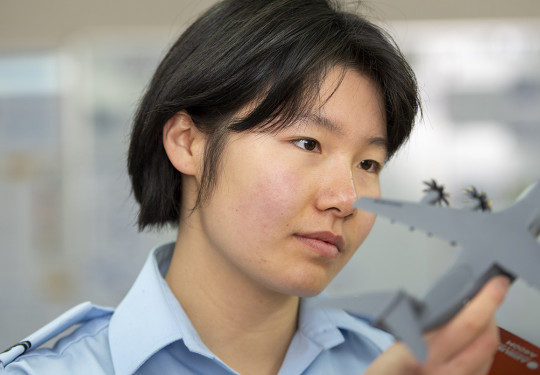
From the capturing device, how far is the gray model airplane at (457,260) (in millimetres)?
421

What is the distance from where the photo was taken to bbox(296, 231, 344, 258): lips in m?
0.66

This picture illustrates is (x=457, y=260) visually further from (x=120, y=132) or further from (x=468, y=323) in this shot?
(x=120, y=132)

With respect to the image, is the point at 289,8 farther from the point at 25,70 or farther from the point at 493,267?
the point at 25,70

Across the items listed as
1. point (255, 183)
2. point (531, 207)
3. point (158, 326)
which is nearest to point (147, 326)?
point (158, 326)

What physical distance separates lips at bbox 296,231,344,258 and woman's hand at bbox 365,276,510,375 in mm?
191

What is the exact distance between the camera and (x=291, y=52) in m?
0.70

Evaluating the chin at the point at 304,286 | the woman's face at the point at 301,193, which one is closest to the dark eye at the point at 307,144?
the woman's face at the point at 301,193

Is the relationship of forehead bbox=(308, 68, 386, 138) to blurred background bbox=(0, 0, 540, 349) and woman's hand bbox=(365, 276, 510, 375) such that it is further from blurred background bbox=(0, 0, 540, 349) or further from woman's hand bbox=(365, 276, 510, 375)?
blurred background bbox=(0, 0, 540, 349)

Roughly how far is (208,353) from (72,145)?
113 cm

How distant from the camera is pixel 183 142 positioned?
801 mm

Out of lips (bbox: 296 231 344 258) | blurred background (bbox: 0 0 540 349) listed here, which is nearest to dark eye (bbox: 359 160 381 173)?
lips (bbox: 296 231 344 258)

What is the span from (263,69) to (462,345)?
390 millimetres

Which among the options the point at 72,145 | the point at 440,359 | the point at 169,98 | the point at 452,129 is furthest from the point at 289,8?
the point at 72,145

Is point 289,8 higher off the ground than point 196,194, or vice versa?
point 289,8
